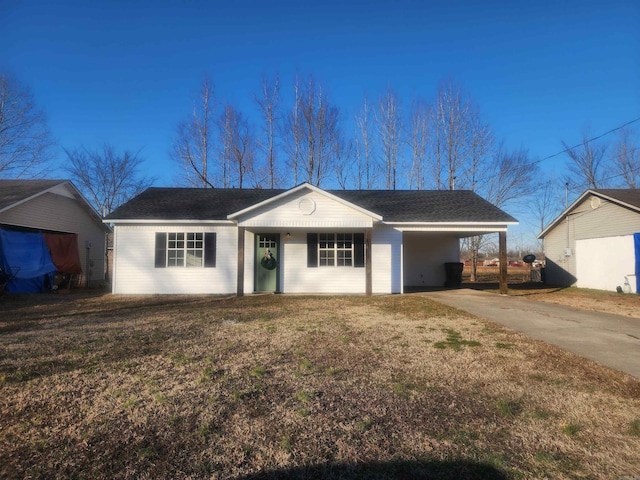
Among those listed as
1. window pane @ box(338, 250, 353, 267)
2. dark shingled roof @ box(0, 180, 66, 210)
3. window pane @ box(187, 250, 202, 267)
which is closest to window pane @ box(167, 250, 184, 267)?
window pane @ box(187, 250, 202, 267)

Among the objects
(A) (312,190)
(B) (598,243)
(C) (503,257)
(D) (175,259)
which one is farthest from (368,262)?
(B) (598,243)

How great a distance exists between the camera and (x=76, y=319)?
26.6ft

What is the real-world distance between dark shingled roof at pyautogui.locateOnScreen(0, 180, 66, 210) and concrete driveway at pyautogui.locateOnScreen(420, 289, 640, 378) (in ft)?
51.3

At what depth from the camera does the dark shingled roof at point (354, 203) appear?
528 inches

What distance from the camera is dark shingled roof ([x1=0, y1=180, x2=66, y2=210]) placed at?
14.0 m

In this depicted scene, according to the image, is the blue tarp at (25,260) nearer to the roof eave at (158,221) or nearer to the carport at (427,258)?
the roof eave at (158,221)

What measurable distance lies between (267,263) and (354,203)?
13.3 ft

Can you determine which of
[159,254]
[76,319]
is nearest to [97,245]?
[159,254]

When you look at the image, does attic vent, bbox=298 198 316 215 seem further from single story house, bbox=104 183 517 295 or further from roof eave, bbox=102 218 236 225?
roof eave, bbox=102 218 236 225

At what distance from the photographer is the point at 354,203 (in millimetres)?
14484

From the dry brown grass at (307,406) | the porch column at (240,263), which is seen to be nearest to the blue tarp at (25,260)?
the porch column at (240,263)

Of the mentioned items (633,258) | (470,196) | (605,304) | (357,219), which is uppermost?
(470,196)

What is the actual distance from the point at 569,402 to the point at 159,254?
12572 mm

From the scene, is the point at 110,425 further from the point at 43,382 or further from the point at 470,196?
the point at 470,196
